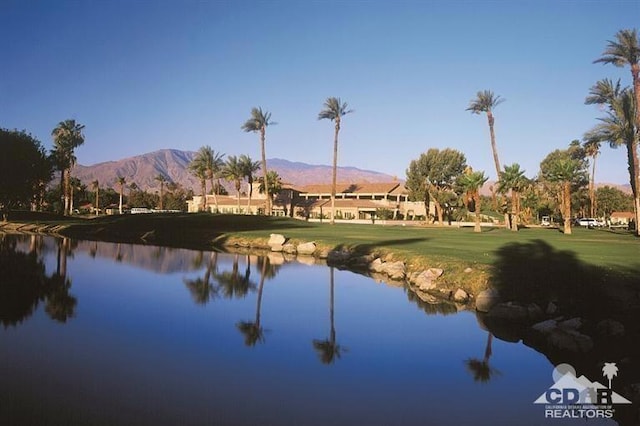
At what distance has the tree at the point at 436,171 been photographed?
94312mm

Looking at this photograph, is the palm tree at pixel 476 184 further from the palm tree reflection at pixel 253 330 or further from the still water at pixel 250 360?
the palm tree reflection at pixel 253 330

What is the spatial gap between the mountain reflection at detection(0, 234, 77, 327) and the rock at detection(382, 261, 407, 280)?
16.8m

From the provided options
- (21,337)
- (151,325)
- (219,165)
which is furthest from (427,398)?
(219,165)

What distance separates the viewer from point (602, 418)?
1063cm

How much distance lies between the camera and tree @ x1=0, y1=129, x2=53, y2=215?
6575 cm

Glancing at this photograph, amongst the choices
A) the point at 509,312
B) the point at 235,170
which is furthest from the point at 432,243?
the point at 235,170

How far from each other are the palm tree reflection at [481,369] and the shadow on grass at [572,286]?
545 centimetres

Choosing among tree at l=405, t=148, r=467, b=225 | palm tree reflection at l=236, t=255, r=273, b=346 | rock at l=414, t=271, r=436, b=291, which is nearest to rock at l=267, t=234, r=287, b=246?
rock at l=414, t=271, r=436, b=291

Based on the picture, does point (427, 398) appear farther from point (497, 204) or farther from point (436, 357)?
point (497, 204)

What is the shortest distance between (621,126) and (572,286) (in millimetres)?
36503

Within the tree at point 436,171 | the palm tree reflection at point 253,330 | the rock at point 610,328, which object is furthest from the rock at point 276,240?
the tree at point 436,171

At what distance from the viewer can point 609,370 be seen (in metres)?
13.0

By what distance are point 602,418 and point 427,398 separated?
3567 millimetres

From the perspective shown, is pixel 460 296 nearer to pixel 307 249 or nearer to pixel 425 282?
pixel 425 282
